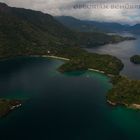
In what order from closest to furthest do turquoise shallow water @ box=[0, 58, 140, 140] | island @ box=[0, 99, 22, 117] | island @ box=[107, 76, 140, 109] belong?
turquoise shallow water @ box=[0, 58, 140, 140] → island @ box=[0, 99, 22, 117] → island @ box=[107, 76, 140, 109]

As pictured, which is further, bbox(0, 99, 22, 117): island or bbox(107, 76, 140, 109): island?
bbox(107, 76, 140, 109): island

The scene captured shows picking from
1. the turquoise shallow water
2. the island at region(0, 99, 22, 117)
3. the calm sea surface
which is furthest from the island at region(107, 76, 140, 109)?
the island at region(0, 99, 22, 117)

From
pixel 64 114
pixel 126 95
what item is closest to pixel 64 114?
pixel 64 114

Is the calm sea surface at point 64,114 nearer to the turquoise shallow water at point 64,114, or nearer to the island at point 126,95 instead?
the turquoise shallow water at point 64,114

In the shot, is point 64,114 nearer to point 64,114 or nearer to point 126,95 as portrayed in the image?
point 64,114

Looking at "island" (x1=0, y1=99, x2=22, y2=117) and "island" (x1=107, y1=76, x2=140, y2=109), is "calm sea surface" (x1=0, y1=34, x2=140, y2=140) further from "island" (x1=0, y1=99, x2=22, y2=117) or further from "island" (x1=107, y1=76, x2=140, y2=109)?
"island" (x1=107, y1=76, x2=140, y2=109)

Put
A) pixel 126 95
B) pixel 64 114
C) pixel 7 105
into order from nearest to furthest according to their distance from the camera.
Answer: pixel 64 114 < pixel 7 105 < pixel 126 95

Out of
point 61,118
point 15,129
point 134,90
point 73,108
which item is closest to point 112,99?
point 134,90
